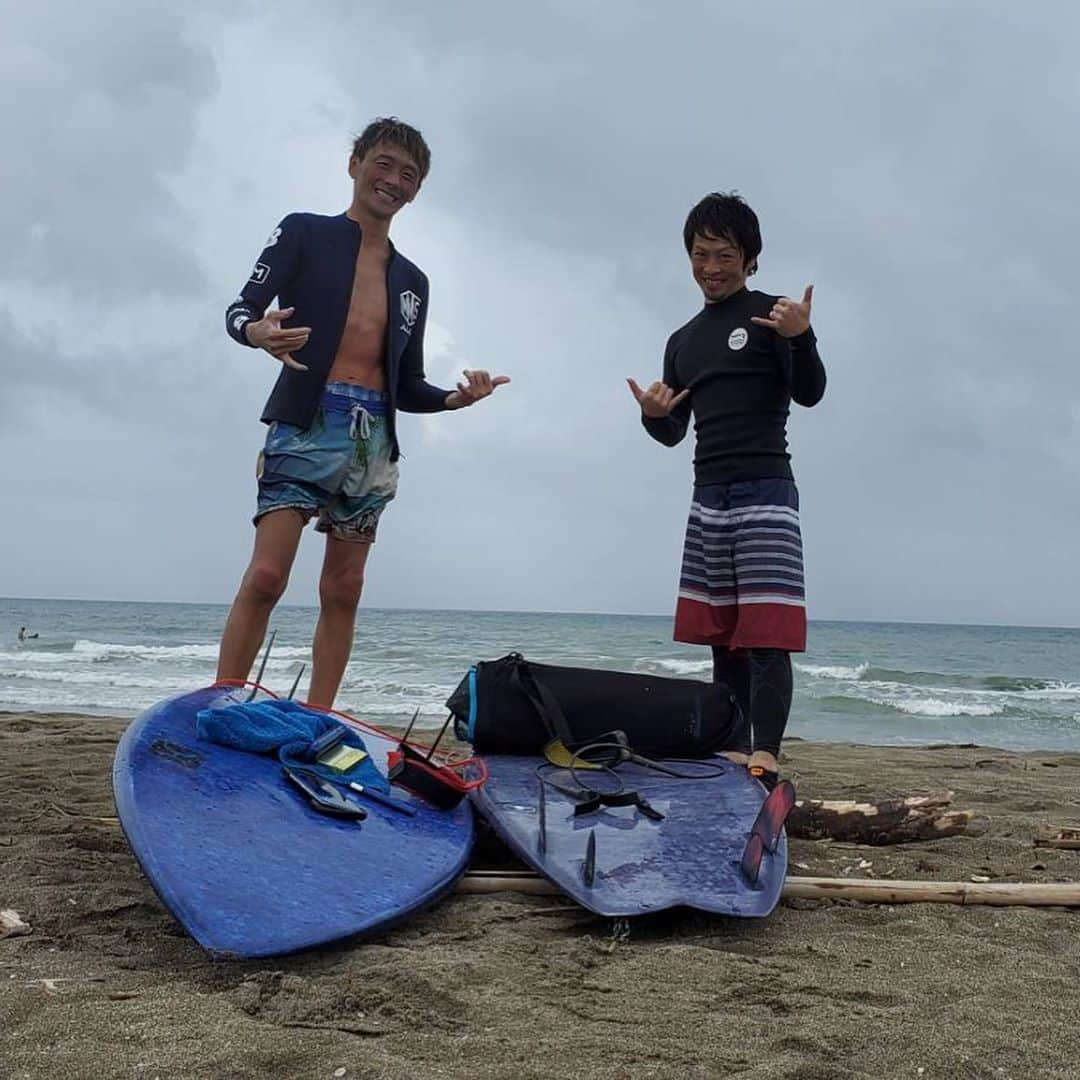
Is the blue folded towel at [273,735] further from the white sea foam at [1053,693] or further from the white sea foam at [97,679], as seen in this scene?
the white sea foam at [1053,693]

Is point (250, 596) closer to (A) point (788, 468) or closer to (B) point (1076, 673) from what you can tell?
(A) point (788, 468)

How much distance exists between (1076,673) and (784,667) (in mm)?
21447

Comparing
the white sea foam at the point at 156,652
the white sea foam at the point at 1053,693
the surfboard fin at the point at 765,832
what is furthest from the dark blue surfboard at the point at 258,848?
the white sea foam at the point at 156,652

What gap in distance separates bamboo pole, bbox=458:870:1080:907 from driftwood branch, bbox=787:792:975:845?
2.20 feet

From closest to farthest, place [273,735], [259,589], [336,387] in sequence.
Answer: [273,735] → [259,589] → [336,387]

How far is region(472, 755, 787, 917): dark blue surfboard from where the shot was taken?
206 centimetres

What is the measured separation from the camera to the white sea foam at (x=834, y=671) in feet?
56.2

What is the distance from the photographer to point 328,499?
10.5 feet

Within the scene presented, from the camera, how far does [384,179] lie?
339cm

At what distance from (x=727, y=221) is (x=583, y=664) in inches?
610

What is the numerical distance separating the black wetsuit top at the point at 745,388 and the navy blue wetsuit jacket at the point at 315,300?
944mm

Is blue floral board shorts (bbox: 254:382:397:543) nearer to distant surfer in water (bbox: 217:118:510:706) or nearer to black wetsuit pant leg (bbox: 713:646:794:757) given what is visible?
distant surfer in water (bbox: 217:118:510:706)

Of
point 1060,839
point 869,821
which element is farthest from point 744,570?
point 1060,839

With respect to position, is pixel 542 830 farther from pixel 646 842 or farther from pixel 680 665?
pixel 680 665
